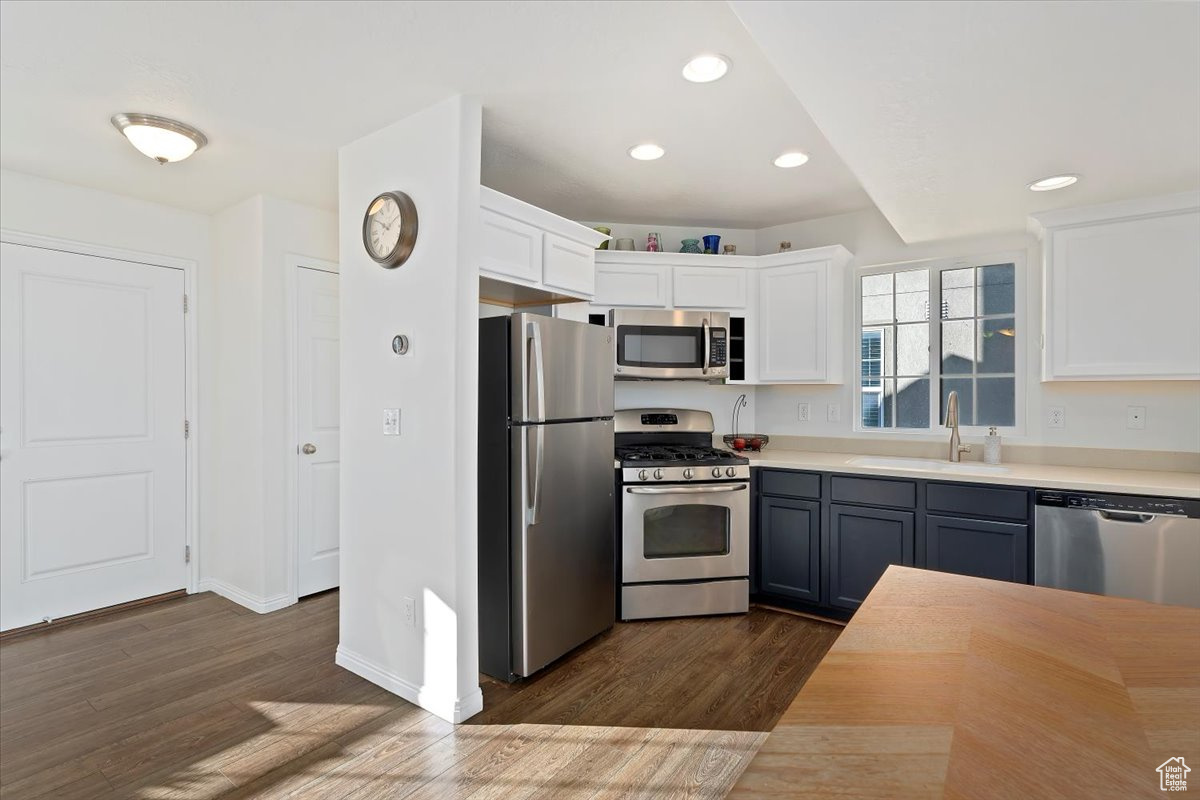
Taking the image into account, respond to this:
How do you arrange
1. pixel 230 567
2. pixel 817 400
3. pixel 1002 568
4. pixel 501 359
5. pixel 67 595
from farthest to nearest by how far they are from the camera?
pixel 817 400 → pixel 230 567 → pixel 67 595 → pixel 1002 568 → pixel 501 359

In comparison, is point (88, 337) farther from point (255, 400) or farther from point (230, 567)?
point (230, 567)

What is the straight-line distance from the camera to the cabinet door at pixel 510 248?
2.58m

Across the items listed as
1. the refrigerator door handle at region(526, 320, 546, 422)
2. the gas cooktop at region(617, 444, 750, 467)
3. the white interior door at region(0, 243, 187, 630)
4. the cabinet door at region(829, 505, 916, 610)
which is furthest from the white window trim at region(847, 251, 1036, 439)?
the white interior door at region(0, 243, 187, 630)

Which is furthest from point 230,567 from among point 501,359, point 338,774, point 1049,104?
point 1049,104

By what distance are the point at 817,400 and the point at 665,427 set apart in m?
1.04

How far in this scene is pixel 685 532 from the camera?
3.39 metres

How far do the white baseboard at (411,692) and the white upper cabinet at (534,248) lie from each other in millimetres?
1729

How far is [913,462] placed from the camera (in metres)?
3.51

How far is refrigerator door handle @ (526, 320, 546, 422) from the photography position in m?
2.60

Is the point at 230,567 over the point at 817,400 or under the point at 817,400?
under

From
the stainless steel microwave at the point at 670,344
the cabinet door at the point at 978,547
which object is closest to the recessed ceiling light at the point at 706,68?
the stainless steel microwave at the point at 670,344

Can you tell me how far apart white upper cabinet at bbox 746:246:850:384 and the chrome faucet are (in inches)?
24.9

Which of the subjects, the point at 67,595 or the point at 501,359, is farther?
the point at 67,595

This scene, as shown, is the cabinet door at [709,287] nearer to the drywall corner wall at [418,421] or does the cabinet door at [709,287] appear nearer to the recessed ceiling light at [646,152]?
the recessed ceiling light at [646,152]
